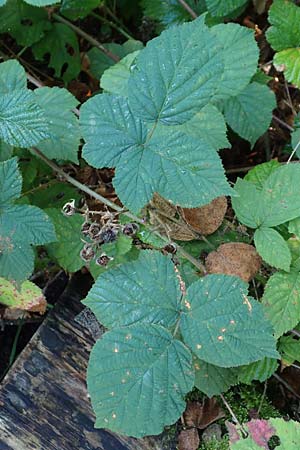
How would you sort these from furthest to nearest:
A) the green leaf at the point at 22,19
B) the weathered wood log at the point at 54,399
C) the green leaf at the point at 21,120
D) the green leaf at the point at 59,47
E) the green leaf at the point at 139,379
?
the green leaf at the point at 59,47, the green leaf at the point at 22,19, the weathered wood log at the point at 54,399, the green leaf at the point at 21,120, the green leaf at the point at 139,379

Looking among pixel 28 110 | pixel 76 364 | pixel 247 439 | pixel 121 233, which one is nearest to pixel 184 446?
pixel 247 439

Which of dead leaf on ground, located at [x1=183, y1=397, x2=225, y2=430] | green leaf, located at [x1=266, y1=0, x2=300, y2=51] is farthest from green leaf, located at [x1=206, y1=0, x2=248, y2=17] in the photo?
dead leaf on ground, located at [x1=183, y1=397, x2=225, y2=430]

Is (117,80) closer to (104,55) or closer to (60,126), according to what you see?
(60,126)

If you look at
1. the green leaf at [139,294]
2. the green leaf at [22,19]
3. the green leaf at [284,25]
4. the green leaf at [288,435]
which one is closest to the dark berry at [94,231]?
the green leaf at [139,294]

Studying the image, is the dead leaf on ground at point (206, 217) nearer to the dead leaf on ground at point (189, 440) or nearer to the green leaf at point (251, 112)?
the green leaf at point (251, 112)

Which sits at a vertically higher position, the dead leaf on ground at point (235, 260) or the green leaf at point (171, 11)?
the green leaf at point (171, 11)

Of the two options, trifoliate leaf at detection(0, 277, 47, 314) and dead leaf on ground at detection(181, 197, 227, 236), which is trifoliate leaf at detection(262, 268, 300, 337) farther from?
trifoliate leaf at detection(0, 277, 47, 314)

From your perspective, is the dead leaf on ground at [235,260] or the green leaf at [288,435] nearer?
the green leaf at [288,435]
